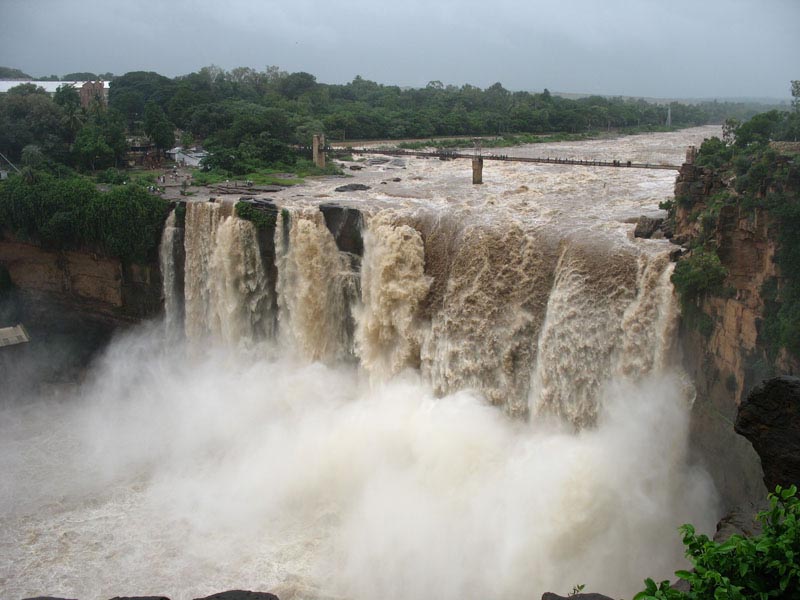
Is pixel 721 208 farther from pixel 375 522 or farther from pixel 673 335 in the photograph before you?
pixel 375 522

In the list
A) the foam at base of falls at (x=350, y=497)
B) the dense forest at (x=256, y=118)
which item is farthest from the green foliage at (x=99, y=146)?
the foam at base of falls at (x=350, y=497)

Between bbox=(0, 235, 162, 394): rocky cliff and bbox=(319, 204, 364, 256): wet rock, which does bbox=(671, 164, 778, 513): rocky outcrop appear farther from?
bbox=(0, 235, 162, 394): rocky cliff

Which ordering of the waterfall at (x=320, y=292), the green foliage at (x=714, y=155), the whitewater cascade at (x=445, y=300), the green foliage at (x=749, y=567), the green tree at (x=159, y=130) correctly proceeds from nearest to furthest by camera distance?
the green foliage at (x=749, y=567) < the whitewater cascade at (x=445, y=300) < the green foliage at (x=714, y=155) < the waterfall at (x=320, y=292) < the green tree at (x=159, y=130)

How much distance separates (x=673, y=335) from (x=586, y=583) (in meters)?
5.53

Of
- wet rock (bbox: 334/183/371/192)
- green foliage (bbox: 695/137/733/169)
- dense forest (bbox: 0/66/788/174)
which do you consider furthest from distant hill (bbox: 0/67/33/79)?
green foliage (bbox: 695/137/733/169)

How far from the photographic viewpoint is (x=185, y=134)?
46125mm

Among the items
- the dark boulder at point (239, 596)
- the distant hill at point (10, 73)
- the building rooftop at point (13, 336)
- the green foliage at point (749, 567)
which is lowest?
the building rooftop at point (13, 336)

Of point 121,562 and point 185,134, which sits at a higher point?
point 185,134

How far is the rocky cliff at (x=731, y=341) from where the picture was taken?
564 inches

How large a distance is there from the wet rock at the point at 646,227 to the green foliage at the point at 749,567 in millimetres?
12274

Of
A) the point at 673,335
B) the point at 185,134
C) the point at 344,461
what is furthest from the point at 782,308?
the point at 185,134

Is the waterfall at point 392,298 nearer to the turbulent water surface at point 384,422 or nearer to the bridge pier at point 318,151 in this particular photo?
the turbulent water surface at point 384,422

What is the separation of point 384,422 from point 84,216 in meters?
15.9

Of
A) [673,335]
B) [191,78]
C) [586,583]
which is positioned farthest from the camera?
[191,78]
